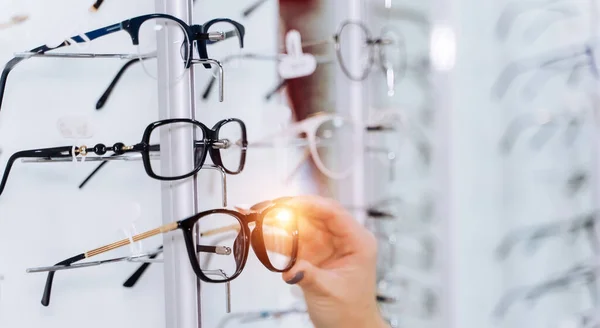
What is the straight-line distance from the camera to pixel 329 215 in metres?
0.84

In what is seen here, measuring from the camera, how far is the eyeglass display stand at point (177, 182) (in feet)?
2.09

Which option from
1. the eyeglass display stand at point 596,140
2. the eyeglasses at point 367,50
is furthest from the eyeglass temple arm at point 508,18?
the eyeglasses at point 367,50

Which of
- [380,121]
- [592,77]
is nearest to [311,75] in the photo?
[380,121]

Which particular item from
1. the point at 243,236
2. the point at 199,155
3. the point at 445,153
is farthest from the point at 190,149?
the point at 445,153

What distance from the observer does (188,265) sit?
2.14 feet

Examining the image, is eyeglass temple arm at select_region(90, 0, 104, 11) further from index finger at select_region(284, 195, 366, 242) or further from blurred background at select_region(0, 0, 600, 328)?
index finger at select_region(284, 195, 366, 242)

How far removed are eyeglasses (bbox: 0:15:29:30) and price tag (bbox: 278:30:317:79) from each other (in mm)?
330

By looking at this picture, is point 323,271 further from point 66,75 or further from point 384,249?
point 66,75

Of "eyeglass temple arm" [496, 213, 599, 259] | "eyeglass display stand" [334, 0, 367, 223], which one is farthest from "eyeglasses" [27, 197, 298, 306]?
"eyeglass temple arm" [496, 213, 599, 259]

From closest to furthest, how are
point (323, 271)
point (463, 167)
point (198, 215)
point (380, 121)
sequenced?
1. point (198, 215)
2. point (323, 271)
3. point (380, 121)
4. point (463, 167)

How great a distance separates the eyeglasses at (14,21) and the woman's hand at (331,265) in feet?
1.20

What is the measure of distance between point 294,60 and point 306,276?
300 mm

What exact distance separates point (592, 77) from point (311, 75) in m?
0.62

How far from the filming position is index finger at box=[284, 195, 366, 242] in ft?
2.67
